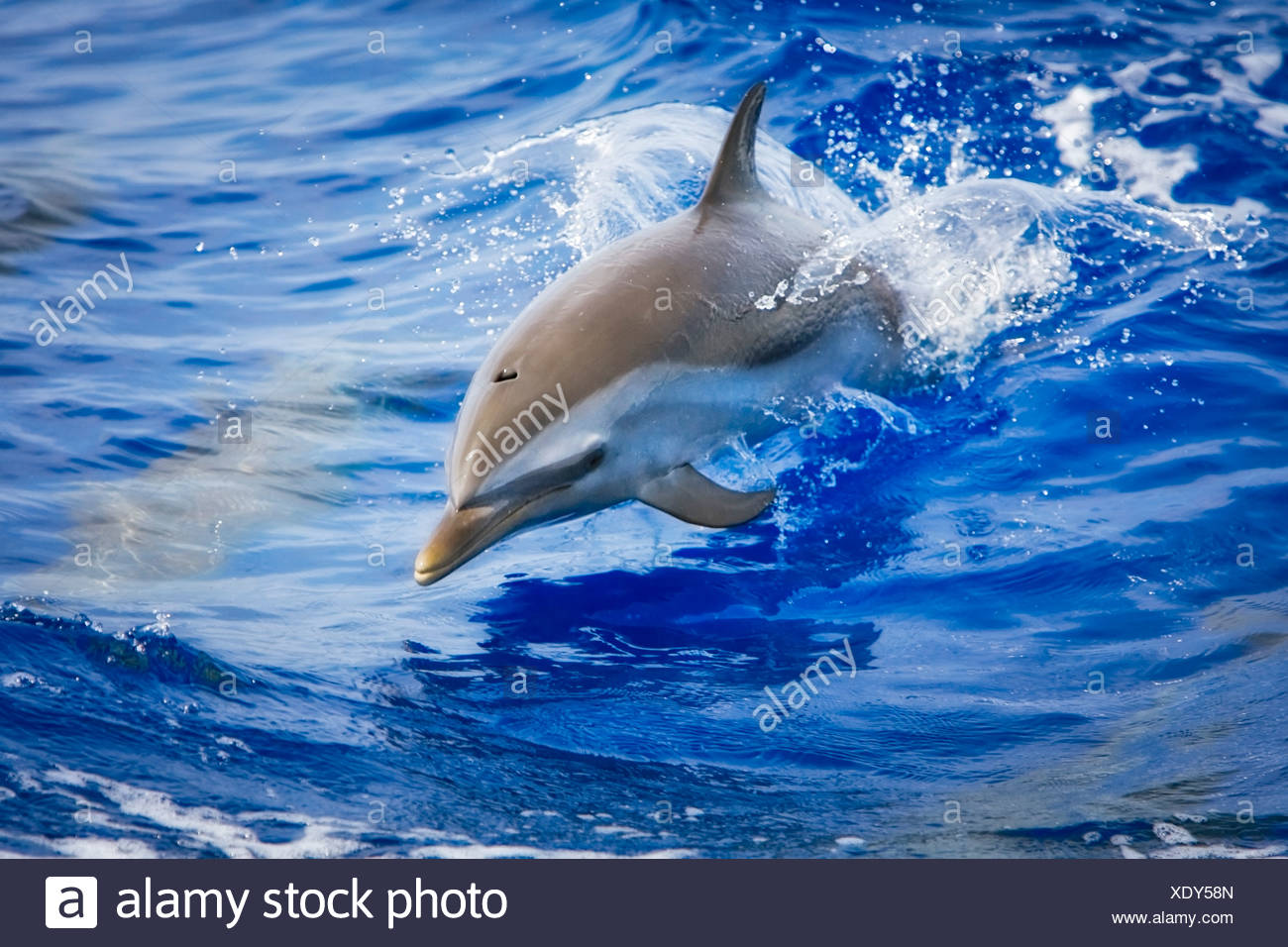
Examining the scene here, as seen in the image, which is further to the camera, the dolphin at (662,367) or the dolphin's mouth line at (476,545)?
the dolphin at (662,367)

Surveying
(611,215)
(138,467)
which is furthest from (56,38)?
(138,467)

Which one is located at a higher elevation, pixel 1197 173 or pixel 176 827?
pixel 1197 173

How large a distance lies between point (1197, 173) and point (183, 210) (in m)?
9.15

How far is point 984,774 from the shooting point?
4820 mm

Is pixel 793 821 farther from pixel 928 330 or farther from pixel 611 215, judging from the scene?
pixel 611 215

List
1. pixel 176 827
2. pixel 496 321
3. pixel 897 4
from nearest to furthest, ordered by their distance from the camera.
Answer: pixel 176 827 < pixel 496 321 < pixel 897 4

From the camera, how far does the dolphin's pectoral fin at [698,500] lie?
5.67 metres

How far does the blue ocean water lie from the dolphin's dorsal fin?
2.96 feet
